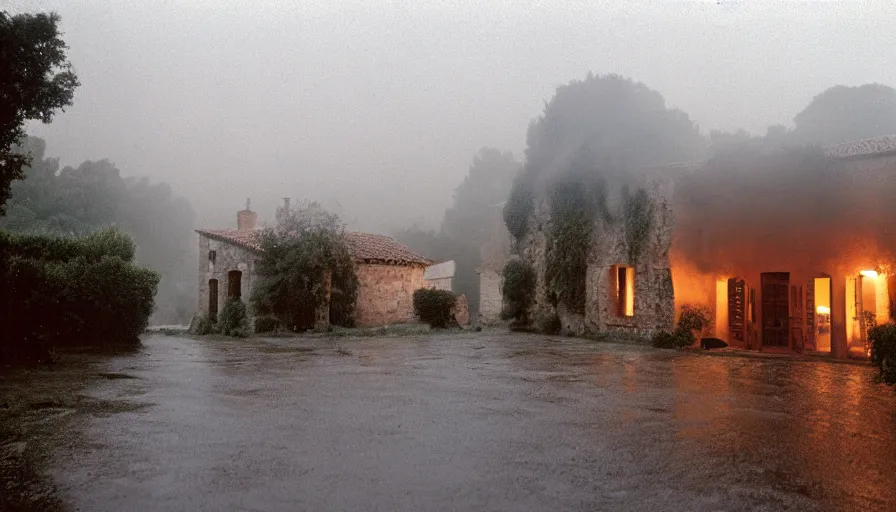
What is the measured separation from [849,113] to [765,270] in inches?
691

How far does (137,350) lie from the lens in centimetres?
1703

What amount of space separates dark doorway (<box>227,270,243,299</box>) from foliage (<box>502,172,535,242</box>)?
1121 cm

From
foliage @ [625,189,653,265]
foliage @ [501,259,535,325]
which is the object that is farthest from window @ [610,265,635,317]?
foliage @ [501,259,535,325]

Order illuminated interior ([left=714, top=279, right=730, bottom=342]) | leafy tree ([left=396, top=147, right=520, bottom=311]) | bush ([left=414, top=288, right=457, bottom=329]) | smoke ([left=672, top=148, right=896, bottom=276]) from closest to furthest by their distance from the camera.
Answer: smoke ([left=672, top=148, right=896, bottom=276]), illuminated interior ([left=714, top=279, right=730, bottom=342]), bush ([left=414, top=288, right=457, bottom=329]), leafy tree ([left=396, top=147, right=520, bottom=311])

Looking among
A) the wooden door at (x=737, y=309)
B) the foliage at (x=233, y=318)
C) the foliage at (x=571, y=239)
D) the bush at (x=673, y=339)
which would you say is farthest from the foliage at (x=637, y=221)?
Result: the foliage at (x=233, y=318)

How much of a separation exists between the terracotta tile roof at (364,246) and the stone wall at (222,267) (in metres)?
0.31

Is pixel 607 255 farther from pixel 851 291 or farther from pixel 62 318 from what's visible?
pixel 62 318

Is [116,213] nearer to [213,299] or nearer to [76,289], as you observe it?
[213,299]

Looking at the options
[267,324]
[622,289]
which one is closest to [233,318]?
[267,324]

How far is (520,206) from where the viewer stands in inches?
985

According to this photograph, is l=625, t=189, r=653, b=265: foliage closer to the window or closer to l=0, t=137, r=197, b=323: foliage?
the window

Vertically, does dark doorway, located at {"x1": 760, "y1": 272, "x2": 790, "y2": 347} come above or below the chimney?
below

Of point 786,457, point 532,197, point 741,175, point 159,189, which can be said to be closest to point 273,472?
point 786,457

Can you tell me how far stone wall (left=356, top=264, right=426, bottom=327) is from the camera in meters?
26.6
